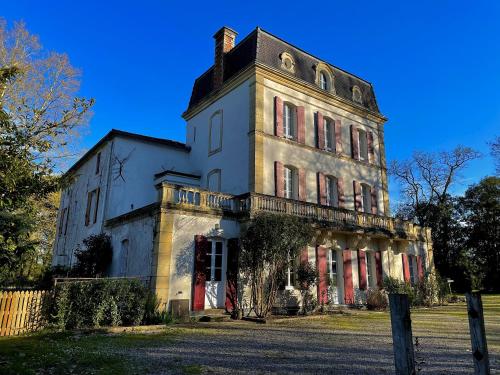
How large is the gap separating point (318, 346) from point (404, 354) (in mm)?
4832

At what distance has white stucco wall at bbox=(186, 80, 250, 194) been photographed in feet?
56.6

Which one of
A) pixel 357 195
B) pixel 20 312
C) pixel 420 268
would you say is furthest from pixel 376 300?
pixel 20 312

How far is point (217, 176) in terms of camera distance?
61.3 ft

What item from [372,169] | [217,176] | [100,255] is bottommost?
[100,255]

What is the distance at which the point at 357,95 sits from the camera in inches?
888

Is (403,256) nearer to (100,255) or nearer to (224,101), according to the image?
(224,101)

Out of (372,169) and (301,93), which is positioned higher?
(301,93)

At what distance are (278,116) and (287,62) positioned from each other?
3416 millimetres

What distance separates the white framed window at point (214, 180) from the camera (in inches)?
729

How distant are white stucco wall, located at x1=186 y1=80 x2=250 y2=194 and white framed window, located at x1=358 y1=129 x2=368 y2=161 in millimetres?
8011

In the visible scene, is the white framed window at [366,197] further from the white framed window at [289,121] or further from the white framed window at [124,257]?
the white framed window at [124,257]

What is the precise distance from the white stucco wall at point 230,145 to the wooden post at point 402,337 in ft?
44.2

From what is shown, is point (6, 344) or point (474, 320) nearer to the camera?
point (474, 320)

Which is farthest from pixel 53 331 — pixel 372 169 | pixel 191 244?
pixel 372 169
